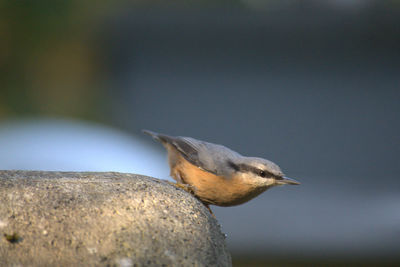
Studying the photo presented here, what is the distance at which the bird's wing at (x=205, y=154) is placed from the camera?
4.89 metres

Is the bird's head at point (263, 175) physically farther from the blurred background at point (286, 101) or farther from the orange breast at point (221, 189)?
the blurred background at point (286, 101)

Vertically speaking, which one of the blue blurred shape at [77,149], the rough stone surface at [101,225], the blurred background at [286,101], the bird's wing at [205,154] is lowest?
the rough stone surface at [101,225]

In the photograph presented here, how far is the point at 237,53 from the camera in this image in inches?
469

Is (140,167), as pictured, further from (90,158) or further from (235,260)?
(235,260)

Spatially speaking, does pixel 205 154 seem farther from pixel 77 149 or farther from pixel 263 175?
pixel 77 149

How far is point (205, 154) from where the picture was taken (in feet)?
16.6

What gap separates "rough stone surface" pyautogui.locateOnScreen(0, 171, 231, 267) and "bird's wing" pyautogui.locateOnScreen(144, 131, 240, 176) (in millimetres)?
1194

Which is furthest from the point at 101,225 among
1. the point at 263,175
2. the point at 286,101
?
the point at 286,101

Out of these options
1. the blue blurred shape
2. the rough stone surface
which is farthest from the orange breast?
the blue blurred shape

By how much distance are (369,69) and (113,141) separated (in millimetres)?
5483

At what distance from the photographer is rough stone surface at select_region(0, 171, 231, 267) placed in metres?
2.98

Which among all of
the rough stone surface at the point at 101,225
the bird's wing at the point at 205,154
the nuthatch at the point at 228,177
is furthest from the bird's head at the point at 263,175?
the rough stone surface at the point at 101,225

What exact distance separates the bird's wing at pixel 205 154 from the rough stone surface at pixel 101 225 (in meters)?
1.19

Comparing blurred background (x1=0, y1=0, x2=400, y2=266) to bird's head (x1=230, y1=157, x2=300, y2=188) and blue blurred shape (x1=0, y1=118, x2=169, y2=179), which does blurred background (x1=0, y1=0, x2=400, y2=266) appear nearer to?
blue blurred shape (x1=0, y1=118, x2=169, y2=179)
